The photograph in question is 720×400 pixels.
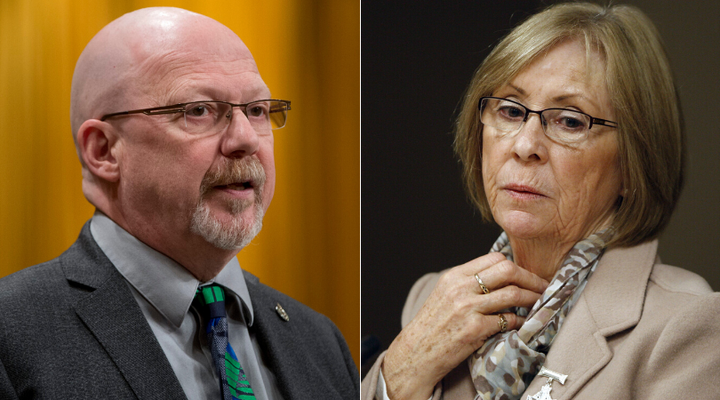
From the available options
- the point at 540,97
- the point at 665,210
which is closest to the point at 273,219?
the point at 540,97

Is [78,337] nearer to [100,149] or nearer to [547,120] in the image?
[100,149]

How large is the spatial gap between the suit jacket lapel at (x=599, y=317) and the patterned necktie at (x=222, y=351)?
82 centimetres

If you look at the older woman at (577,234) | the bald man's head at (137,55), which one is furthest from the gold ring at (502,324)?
the bald man's head at (137,55)

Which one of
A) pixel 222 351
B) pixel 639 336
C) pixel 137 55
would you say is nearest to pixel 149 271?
pixel 222 351

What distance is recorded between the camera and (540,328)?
1569 millimetres

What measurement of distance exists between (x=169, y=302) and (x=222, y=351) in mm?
209

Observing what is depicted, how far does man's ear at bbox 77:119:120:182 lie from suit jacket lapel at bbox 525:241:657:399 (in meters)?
1.34

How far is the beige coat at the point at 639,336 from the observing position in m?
1.37

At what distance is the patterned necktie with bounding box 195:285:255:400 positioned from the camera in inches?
71.9

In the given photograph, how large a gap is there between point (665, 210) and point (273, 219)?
1.48 metres

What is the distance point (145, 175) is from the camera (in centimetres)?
188

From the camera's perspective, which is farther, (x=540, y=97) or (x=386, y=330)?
(x=386, y=330)

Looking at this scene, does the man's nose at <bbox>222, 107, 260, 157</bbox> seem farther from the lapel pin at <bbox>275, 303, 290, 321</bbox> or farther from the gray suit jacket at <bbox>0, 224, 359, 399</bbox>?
the lapel pin at <bbox>275, 303, 290, 321</bbox>

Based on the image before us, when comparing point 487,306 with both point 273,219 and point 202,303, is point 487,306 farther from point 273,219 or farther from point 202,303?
point 273,219
